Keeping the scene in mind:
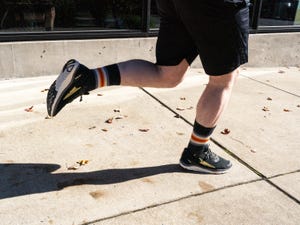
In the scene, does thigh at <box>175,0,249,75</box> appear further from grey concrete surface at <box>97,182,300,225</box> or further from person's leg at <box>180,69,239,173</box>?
grey concrete surface at <box>97,182,300,225</box>

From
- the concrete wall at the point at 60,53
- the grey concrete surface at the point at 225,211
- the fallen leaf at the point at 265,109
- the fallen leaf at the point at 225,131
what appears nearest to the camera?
the grey concrete surface at the point at 225,211

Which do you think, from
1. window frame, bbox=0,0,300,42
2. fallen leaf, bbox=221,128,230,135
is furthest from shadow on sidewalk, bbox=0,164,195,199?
window frame, bbox=0,0,300,42

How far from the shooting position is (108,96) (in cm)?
409

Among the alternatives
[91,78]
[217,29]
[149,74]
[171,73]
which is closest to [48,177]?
[91,78]

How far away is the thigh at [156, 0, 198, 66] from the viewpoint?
2520mm

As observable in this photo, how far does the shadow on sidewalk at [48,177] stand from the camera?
2.40 m

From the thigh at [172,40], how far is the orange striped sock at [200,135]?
446mm

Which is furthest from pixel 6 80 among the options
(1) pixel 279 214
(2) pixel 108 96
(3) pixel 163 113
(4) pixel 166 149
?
(1) pixel 279 214

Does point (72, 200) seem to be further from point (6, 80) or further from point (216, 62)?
point (6, 80)

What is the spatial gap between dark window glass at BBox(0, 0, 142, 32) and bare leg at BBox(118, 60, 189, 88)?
7.72 ft

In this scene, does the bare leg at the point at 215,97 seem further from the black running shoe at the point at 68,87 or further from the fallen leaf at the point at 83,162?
the fallen leaf at the point at 83,162

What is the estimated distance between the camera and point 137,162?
2.78 m

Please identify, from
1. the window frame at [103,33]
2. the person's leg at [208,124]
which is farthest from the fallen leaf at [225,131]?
the window frame at [103,33]

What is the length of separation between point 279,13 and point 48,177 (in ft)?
15.8
